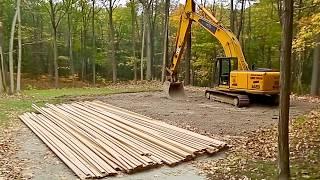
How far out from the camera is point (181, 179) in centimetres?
732

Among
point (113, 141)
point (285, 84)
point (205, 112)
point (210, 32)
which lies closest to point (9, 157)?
point (113, 141)

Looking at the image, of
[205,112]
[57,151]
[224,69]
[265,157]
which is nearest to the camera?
[265,157]

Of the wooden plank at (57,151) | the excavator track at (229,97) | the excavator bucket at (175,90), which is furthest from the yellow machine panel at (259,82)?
the wooden plank at (57,151)

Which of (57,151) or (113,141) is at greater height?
(113,141)

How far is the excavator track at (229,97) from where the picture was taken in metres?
16.0

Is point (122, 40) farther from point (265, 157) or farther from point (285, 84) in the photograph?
point (285, 84)

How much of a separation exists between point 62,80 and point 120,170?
→ 34.1 m

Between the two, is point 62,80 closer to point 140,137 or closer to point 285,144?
point 140,137

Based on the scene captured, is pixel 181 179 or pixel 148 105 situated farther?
pixel 148 105

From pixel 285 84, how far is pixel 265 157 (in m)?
2.94

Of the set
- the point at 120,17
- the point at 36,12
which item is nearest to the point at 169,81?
the point at 36,12

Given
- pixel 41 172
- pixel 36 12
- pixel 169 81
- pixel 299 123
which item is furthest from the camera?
pixel 36 12

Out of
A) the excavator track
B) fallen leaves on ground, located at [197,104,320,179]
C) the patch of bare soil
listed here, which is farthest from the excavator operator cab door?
fallen leaves on ground, located at [197,104,320,179]

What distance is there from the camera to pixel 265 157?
8.12m
